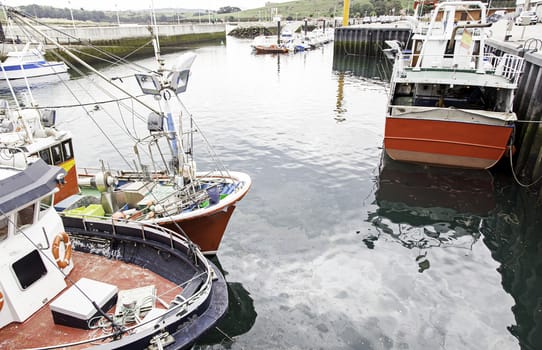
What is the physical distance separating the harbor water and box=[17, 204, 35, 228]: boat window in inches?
168

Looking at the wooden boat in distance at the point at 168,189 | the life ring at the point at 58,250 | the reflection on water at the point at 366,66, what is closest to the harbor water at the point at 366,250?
the wooden boat in distance at the point at 168,189

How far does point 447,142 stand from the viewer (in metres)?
14.0

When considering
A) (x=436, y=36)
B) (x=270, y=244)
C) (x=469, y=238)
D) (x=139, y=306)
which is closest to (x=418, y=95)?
(x=436, y=36)

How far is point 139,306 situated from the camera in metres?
6.35

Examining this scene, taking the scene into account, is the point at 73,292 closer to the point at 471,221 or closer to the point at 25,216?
the point at 25,216

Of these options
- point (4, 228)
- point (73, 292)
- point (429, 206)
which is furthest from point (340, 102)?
point (4, 228)

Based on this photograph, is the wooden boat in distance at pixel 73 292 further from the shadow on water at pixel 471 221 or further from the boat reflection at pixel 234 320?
the shadow on water at pixel 471 221

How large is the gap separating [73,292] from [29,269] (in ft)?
2.98

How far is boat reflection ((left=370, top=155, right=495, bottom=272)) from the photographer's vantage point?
10820mm

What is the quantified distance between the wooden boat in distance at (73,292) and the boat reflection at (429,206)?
19.8 feet

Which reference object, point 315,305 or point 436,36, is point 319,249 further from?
point 436,36

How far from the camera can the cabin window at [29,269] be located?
6093 mm

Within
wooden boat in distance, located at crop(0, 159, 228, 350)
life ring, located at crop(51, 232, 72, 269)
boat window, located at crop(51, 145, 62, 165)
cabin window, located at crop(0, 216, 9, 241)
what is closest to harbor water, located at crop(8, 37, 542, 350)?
wooden boat in distance, located at crop(0, 159, 228, 350)

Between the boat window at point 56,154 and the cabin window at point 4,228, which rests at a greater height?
the cabin window at point 4,228
